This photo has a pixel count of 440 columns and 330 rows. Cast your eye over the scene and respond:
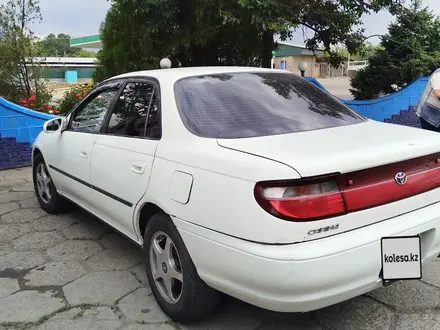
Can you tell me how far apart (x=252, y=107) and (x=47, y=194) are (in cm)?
291

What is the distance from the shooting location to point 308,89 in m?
3.50

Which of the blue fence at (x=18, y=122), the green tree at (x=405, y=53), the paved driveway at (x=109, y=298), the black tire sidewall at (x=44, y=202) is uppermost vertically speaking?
the green tree at (x=405, y=53)

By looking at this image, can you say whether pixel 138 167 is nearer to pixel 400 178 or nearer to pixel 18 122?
pixel 400 178

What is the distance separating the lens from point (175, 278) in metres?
2.81

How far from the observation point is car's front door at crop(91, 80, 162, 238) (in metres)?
3.03

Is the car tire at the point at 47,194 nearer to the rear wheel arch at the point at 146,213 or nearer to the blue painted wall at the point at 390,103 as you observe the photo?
the rear wheel arch at the point at 146,213

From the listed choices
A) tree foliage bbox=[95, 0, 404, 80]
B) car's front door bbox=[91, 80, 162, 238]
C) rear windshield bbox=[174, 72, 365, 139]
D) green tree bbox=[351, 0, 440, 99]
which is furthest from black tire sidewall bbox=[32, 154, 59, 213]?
green tree bbox=[351, 0, 440, 99]

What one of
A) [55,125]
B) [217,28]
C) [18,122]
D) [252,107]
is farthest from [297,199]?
[18,122]

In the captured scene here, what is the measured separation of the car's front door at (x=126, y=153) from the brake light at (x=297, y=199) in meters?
0.96

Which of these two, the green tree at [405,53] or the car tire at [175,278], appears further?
the green tree at [405,53]

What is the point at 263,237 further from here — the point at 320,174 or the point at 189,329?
the point at 189,329

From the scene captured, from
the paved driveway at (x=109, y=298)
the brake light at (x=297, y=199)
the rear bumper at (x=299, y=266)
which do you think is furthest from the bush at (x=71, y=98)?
the brake light at (x=297, y=199)

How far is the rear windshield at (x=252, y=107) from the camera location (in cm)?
Result: 281

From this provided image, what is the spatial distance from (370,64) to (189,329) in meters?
9.46
